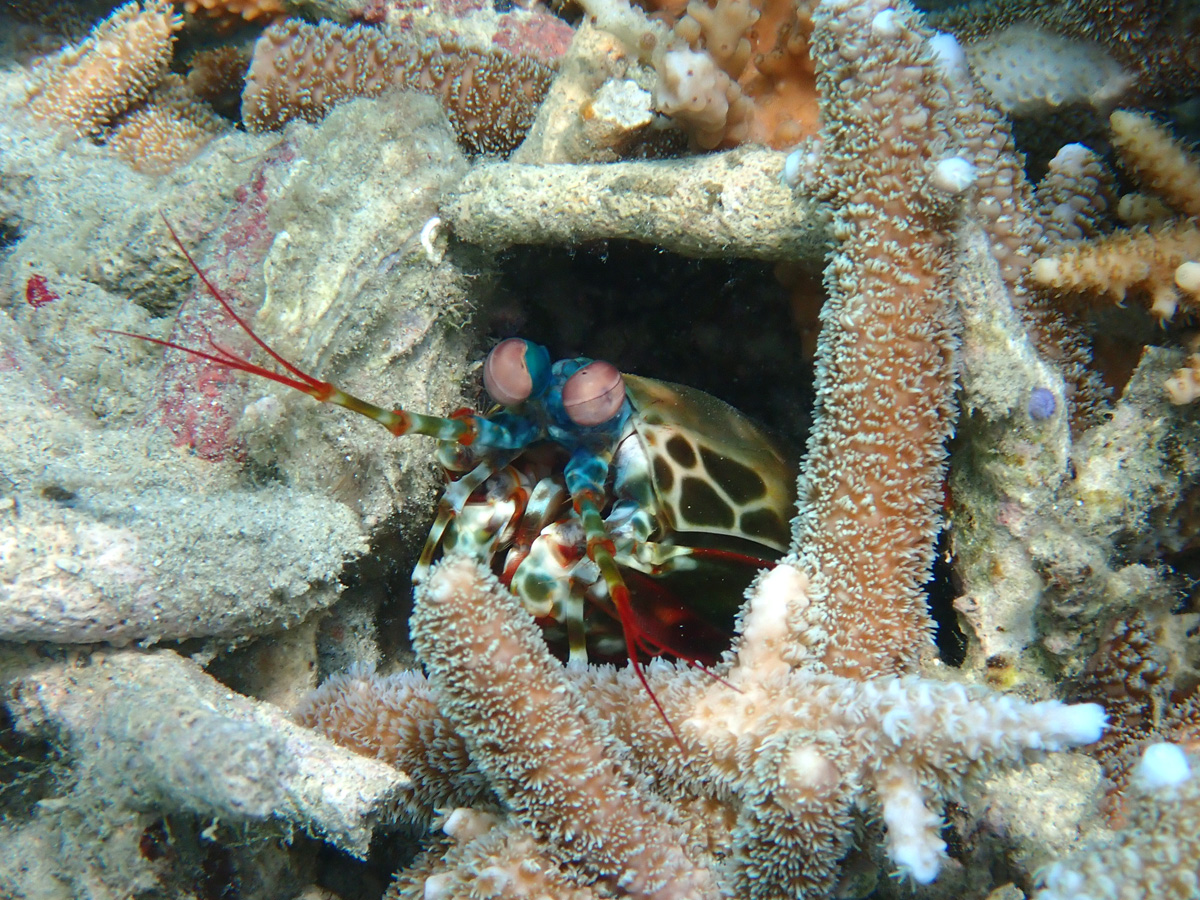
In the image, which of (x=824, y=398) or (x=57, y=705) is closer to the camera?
(x=57, y=705)

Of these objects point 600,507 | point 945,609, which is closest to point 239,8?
point 600,507

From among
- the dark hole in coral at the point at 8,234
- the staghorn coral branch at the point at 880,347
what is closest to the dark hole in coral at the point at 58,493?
the dark hole in coral at the point at 8,234

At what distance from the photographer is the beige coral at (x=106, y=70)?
377 cm

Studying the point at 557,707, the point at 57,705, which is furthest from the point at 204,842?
the point at 557,707

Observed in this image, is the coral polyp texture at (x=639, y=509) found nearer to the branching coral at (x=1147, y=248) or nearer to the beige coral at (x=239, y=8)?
the branching coral at (x=1147, y=248)

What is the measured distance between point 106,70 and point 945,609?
490cm

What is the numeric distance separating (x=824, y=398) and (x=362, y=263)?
5.94 ft

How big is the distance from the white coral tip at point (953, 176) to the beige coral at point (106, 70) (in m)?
4.04

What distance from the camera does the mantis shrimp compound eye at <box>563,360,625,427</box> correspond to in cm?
234

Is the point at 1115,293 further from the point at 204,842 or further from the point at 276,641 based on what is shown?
the point at 204,842

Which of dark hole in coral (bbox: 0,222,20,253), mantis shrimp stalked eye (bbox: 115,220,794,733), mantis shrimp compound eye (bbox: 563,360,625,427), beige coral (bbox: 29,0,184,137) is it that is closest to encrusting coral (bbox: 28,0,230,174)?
beige coral (bbox: 29,0,184,137)

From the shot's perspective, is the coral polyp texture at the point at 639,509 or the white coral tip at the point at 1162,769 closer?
the white coral tip at the point at 1162,769

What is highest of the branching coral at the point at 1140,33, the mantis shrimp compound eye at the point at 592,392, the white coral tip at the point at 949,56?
the branching coral at the point at 1140,33

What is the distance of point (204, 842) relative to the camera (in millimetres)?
1999
